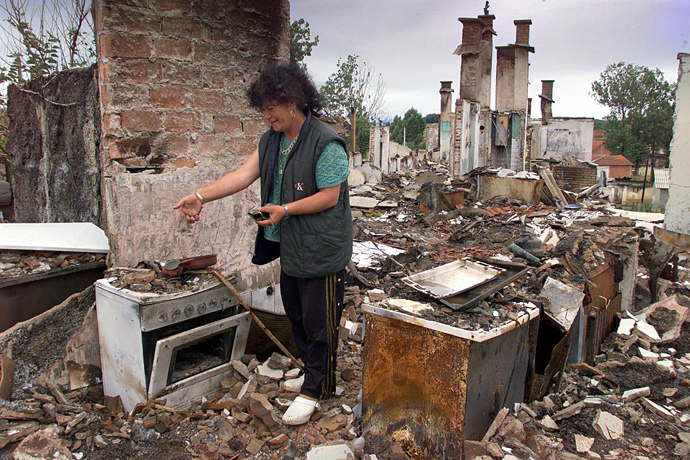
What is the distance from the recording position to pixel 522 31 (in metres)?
17.5

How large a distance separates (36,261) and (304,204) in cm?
193

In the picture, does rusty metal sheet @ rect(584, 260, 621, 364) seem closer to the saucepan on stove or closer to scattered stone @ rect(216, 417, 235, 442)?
scattered stone @ rect(216, 417, 235, 442)

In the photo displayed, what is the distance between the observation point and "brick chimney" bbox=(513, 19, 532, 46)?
17.4 metres

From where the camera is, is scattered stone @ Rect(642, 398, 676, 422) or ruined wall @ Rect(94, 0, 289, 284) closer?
scattered stone @ Rect(642, 398, 676, 422)

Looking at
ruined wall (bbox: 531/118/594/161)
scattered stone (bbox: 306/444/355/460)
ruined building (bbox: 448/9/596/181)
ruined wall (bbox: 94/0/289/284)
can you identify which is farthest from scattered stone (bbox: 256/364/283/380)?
ruined wall (bbox: 531/118/594/161)

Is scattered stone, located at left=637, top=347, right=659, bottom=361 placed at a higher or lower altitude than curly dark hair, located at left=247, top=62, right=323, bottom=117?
lower

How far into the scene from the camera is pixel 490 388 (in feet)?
7.27

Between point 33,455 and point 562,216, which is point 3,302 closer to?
point 33,455

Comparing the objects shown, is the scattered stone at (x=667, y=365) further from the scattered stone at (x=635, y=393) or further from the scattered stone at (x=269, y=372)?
the scattered stone at (x=269, y=372)

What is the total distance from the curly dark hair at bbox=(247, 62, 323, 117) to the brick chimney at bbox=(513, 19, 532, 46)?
57.0 ft

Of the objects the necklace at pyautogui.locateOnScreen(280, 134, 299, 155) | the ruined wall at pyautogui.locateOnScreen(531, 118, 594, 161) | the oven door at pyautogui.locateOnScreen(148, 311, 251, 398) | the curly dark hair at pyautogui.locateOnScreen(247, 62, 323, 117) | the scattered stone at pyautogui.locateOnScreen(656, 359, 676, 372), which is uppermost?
the ruined wall at pyautogui.locateOnScreen(531, 118, 594, 161)

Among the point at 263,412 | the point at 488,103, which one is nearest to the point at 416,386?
the point at 263,412

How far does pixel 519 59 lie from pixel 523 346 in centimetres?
1743

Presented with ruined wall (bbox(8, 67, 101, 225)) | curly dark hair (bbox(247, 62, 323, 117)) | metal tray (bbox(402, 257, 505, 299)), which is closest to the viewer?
curly dark hair (bbox(247, 62, 323, 117))
